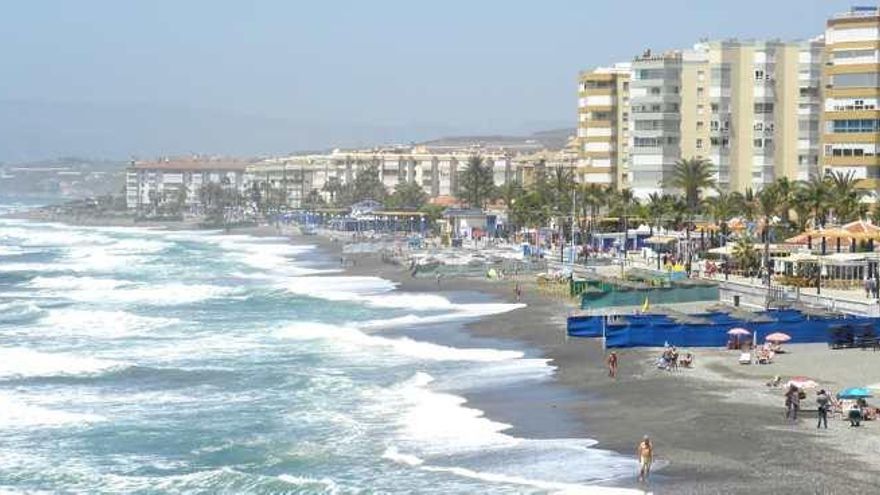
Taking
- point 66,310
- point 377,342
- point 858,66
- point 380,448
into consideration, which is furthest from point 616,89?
point 380,448

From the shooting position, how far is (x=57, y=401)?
132 ft

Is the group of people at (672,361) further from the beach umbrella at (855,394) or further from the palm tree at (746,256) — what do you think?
the palm tree at (746,256)

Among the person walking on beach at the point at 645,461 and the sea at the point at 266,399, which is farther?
the sea at the point at 266,399

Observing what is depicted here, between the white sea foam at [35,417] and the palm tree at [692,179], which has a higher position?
the palm tree at [692,179]

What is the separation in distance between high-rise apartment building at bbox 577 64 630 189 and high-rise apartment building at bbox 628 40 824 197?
4627mm

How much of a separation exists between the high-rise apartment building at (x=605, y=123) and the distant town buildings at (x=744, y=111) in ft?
0.21

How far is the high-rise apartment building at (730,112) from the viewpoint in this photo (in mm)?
84688

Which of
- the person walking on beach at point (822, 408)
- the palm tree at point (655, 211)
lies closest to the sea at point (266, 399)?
the person walking on beach at point (822, 408)

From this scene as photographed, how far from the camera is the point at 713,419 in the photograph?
3350 cm

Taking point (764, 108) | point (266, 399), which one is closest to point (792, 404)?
point (266, 399)

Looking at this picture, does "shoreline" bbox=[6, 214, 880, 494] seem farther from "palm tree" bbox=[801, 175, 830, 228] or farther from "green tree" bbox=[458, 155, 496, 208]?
"green tree" bbox=[458, 155, 496, 208]

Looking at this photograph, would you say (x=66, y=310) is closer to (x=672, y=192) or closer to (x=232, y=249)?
(x=672, y=192)

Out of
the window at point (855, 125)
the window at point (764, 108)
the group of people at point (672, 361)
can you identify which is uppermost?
the window at point (764, 108)

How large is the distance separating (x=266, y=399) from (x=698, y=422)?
461 inches
